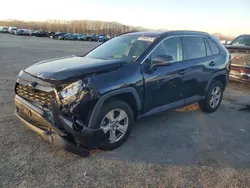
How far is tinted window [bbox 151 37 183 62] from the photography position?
14.7 feet

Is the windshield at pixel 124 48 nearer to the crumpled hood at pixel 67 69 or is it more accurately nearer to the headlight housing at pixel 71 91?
the crumpled hood at pixel 67 69

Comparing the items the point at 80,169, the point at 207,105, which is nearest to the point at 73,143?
the point at 80,169

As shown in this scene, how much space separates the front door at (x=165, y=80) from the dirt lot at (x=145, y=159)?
1.76ft

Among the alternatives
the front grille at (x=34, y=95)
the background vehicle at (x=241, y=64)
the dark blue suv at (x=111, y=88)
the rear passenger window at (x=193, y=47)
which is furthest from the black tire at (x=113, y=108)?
the background vehicle at (x=241, y=64)

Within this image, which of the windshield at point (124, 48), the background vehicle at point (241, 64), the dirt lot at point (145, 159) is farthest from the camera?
the background vehicle at point (241, 64)

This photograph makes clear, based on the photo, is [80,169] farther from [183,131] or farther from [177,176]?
[183,131]

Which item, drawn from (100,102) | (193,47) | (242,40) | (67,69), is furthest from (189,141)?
(242,40)

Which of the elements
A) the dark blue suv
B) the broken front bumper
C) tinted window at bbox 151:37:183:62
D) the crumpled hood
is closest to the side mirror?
the dark blue suv

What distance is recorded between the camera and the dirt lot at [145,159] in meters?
3.20

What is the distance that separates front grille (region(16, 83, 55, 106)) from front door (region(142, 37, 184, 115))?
152cm

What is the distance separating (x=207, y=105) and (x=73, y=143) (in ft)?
11.3

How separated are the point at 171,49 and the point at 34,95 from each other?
8.30ft

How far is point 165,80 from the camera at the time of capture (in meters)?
4.47

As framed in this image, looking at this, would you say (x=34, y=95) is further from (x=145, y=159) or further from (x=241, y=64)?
(x=241, y=64)
